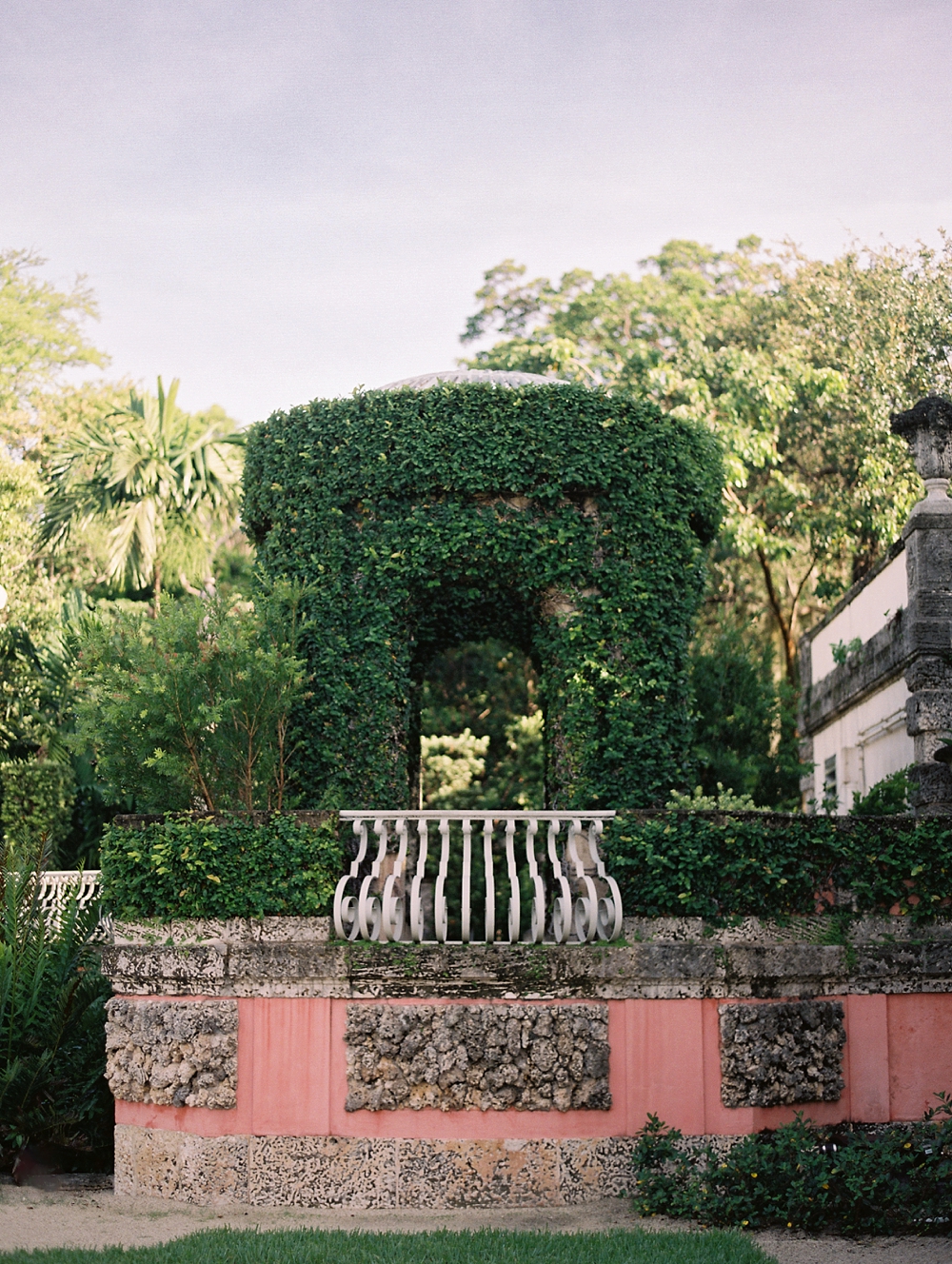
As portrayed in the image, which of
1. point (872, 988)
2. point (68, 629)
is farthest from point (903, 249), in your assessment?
point (872, 988)

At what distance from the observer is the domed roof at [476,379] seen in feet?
33.7

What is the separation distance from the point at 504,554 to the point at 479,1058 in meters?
4.11

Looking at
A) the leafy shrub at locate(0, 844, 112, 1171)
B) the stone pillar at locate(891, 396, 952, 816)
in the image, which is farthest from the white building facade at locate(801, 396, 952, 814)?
the leafy shrub at locate(0, 844, 112, 1171)

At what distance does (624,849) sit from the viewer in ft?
25.1

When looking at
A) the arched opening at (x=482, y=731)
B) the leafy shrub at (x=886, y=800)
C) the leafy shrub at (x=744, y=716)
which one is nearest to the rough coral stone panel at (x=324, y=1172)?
the leafy shrub at (x=886, y=800)

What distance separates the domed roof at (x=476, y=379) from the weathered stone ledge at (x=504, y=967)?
15.6 feet

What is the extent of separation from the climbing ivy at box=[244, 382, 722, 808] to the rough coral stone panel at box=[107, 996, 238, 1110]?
263 cm

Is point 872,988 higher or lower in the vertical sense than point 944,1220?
higher

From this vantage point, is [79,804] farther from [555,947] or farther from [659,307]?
[659,307]

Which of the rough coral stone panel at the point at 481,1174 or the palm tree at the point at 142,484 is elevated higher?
the palm tree at the point at 142,484

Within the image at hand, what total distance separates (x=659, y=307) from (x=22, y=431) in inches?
457

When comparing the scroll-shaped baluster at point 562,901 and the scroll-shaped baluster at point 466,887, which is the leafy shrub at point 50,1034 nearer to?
the scroll-shaped baluster at point 466,887

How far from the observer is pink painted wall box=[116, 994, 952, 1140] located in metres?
7.08

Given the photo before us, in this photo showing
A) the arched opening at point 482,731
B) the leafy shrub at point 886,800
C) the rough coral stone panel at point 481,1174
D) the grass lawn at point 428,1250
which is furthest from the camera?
the arched opening at point 482,731
